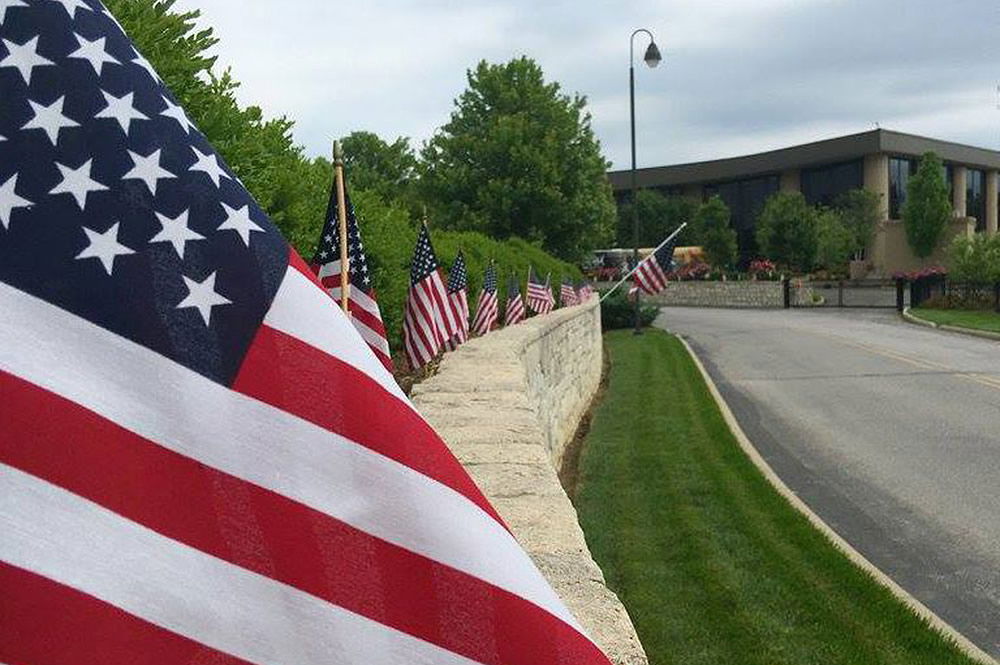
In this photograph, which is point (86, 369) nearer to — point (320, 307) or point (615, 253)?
point (320, 307)

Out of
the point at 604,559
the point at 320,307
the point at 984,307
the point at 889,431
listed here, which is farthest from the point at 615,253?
the point at 320,307

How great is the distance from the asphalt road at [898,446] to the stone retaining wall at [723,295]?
25.1m

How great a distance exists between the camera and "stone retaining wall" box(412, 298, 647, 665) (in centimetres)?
305

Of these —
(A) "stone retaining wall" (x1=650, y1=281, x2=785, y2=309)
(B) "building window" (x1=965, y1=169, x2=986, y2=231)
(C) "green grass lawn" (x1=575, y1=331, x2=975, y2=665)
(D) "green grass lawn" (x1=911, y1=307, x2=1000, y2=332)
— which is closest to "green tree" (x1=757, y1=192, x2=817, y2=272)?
(A) "stone retaining wall" (x1=650, y1=281, x2=785, y2=309)

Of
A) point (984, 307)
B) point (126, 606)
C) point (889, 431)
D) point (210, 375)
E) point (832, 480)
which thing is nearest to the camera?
point (126, 606)

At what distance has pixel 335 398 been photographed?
4.78ft

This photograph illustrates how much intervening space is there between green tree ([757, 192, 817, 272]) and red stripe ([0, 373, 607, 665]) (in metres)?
59.0

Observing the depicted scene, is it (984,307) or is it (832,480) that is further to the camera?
(984,307)

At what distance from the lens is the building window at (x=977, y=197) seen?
258 ft

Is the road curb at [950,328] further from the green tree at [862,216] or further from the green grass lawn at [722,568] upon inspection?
the green tree at [862,216]

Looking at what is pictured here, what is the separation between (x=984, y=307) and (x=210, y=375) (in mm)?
40105

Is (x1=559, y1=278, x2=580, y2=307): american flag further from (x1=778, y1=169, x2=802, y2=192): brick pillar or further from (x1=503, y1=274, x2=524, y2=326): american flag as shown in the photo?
(x1=778, y1=169, x2=802, y2=192): brick pillar

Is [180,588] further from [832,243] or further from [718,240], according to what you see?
[718,240]

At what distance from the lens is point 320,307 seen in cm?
153
